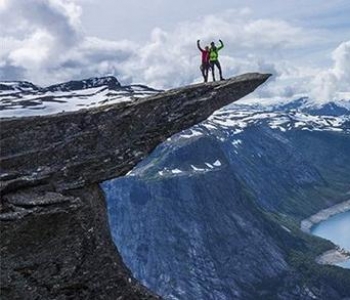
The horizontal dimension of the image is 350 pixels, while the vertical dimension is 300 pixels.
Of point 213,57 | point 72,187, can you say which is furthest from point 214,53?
point 72,187

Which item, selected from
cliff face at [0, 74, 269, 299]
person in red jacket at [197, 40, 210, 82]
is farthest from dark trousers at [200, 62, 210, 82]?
cliff face at [0, 74, 269, 299]

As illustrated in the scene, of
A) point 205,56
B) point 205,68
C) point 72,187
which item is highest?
point 205,56

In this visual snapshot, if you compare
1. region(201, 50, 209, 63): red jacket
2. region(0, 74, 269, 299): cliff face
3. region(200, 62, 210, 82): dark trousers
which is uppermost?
region(201, 50, 209, 63): red jacket

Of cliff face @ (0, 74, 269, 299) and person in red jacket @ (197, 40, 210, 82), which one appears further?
person in red jacket @ (197, 40, 210, 82)

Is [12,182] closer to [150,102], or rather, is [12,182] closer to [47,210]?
[47,210]

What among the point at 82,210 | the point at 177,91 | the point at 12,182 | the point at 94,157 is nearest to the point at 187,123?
the point at 177,91

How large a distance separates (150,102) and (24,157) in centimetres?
1011

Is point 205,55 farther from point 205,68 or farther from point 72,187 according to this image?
point 72,187

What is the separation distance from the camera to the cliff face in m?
36.3

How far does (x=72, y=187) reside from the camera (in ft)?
131

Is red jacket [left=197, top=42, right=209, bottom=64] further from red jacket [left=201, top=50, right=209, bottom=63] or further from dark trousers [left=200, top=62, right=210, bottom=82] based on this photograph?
dark trousers [left=200, top=62, right=210, bottom=82]

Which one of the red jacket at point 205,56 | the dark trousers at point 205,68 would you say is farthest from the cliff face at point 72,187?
the red jacket at point 205,56

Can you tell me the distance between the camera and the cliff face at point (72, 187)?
1431 inches

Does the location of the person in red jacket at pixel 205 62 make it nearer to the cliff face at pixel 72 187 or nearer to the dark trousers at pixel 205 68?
the dark trousers at pixel 205 68
